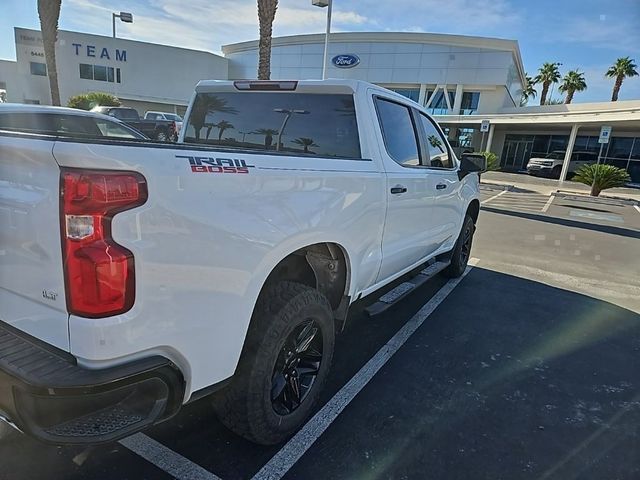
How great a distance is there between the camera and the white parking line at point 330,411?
7.64 ft

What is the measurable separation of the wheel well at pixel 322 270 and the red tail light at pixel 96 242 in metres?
1.20

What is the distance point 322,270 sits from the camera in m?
2.99

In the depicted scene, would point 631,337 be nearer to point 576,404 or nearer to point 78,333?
point 576,404

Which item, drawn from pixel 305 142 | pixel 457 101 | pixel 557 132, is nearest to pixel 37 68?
pixel 457 101

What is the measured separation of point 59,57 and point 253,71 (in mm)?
18518

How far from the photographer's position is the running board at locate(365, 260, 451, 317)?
11.6 feet

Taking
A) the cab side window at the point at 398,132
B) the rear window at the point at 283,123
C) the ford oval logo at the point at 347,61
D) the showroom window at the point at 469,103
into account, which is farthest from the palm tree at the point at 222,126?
the ford oval logo at the point at 347,61

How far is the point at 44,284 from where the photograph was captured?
162cm

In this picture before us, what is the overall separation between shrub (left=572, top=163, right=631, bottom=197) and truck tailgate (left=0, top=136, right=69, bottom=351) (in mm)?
21724

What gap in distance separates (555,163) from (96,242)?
33693 millimetres

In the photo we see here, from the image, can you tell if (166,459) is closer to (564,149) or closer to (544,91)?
(564,149)

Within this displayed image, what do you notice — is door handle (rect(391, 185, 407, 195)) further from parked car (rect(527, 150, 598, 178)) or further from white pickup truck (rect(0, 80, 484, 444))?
parked car (rect(527, 150, 598, 178))

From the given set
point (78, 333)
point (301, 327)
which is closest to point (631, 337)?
point (301, 327)

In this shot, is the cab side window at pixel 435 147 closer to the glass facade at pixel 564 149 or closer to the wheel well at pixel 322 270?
the wheel well at pixel 322 270
